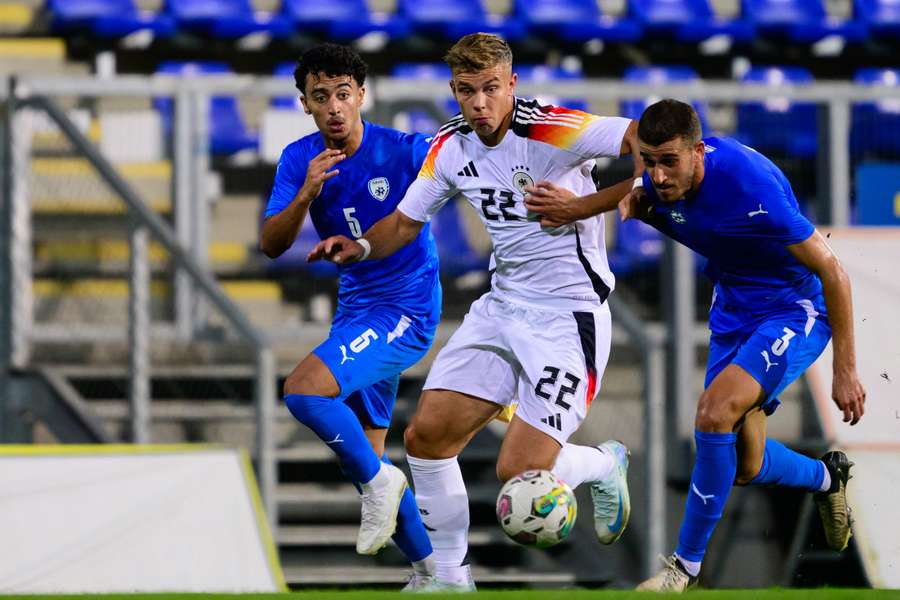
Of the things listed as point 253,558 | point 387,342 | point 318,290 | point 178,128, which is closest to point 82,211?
point 178,128

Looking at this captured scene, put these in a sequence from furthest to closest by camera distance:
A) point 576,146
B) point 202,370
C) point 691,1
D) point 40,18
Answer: point 691,1
point 40,18
point 202,370
point 576,146

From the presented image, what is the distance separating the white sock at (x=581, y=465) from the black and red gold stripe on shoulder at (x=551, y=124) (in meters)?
1.23

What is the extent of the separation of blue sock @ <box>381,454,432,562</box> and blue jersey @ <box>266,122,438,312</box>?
767mm

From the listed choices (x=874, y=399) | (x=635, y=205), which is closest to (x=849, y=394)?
(x=635, y=205)

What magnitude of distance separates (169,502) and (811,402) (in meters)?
3.80

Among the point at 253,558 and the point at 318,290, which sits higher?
the point at 318,290

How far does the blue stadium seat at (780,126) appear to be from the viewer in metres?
9.34

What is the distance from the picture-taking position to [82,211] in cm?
883

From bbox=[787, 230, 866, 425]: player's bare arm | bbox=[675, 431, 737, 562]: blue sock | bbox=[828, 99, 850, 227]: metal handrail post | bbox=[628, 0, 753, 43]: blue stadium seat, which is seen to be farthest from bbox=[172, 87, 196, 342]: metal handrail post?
bbox=[628, 0, 753, 43]: blue stadium seat

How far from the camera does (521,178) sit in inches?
235

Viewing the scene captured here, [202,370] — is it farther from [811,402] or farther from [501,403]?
[811,402]

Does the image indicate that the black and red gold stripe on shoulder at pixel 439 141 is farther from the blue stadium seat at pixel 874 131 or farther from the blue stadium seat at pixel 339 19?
the blue stadium seat at pixel 339 19

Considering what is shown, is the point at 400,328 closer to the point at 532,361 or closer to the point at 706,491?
the point at 532,361

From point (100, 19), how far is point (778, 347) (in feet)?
25.8
